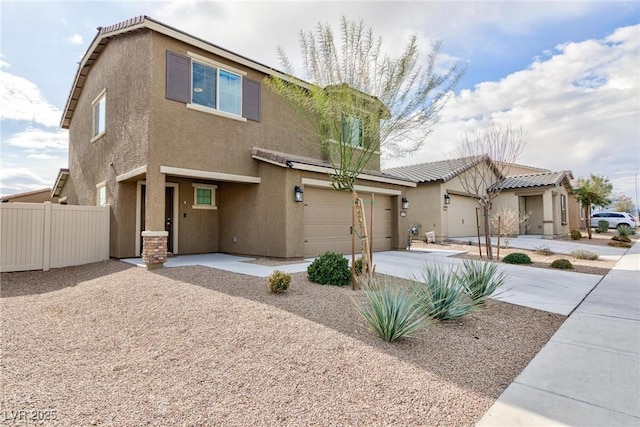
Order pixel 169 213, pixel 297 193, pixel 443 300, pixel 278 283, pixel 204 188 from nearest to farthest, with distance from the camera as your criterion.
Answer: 1. pixel 443 300
2. pixel 278 283
3. pixel 297 193
4. pixel 169 213
5. pixel 204 188

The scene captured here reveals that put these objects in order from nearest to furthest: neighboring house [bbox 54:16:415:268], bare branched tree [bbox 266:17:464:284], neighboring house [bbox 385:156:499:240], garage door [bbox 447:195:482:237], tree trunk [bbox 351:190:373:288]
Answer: bare branched tree [bbox 266:17:464:284], tree trunk [bbox 351:190:373:288], neighboring house [bbox 54:16:415:268], neighboring house [bbox 385:156:499:240], garage door [bbox 447:195:482:237]

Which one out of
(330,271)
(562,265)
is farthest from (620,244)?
(330,271)

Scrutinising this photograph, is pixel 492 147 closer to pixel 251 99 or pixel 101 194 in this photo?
pixel 251 99

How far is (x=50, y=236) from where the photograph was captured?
32.9 ft

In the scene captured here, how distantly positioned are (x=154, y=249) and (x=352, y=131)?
19.7ft

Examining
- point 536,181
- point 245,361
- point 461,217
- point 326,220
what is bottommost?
point 245,361

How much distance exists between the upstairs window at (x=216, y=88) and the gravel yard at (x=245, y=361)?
671cm

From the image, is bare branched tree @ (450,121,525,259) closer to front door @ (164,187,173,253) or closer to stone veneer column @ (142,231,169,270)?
stone veneer column @ (142,231,169,270)

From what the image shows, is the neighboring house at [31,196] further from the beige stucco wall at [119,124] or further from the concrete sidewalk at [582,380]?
the concrete sidewalk at [582,380]

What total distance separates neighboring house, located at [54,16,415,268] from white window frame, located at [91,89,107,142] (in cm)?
8

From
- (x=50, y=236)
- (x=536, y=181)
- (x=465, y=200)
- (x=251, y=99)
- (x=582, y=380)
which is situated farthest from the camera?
(x=536, y=181)

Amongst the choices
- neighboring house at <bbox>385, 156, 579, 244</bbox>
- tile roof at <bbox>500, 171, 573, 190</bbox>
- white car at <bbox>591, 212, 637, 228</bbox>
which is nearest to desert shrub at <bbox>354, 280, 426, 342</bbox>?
neighboring house at <bbox>385, 156, 579, 244</bbox>

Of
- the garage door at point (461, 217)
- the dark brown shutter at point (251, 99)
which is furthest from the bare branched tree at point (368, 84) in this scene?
the garage door at point (461, 217)

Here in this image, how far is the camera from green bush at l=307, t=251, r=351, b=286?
7.30 m
